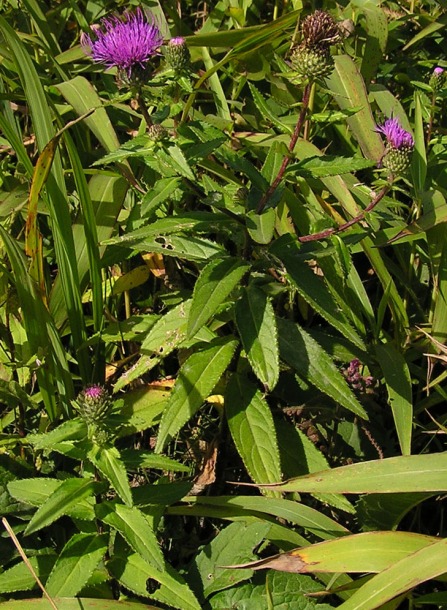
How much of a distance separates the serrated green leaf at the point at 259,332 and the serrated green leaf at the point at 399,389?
0.39 meters

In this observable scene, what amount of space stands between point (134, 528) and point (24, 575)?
0.27 meters

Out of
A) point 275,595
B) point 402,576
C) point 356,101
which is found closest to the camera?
point 402,576

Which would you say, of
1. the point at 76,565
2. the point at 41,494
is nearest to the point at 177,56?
the point at 41,494

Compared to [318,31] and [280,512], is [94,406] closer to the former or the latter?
[280,512]

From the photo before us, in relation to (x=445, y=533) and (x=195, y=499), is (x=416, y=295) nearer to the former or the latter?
(x=445, y=533)

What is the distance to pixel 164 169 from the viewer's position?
158cm

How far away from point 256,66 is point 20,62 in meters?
0.88

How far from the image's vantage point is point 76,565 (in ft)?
4.92

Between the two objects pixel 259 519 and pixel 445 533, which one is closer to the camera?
pixel 259 519

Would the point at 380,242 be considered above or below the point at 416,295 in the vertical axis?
above

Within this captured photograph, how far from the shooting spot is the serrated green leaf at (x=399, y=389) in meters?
1.83

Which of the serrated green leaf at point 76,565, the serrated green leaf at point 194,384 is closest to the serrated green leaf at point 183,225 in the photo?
the serrated green leaf at point 194,384

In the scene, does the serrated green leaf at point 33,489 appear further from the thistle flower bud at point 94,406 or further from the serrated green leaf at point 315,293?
the serrated green leaf at point 315,293

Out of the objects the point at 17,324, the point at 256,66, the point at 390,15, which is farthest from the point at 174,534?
the point at 390,15
